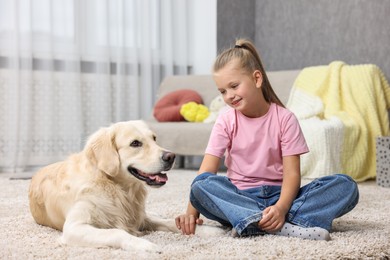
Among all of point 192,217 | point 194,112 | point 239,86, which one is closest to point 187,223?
point 192,217

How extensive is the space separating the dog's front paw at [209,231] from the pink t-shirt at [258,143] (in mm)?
177

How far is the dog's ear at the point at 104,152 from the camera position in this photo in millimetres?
1673

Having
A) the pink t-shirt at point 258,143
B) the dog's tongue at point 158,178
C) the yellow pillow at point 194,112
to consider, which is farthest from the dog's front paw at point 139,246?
the yellow pillow at point 194,112

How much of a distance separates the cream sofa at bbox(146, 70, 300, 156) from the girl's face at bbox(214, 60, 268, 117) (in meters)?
2.11

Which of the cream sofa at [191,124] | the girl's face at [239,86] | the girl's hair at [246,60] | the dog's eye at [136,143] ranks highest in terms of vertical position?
the girl's hair at [246,60]

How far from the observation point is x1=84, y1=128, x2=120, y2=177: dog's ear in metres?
1.67

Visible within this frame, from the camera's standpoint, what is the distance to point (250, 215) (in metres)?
1.63

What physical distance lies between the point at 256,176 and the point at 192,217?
25cm

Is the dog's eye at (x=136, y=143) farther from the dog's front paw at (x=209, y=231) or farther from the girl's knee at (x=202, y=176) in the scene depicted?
the dog's front paw at (x=209, y=231)

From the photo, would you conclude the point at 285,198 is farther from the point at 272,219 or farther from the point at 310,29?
the point at 310,29

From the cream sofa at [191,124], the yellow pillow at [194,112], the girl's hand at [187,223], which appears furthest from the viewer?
the yellow pillow at [194,112]

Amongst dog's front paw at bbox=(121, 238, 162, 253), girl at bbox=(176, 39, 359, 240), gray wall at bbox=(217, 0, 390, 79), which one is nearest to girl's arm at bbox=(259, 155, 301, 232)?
girl at bbox=(176, 39, 359, 240)

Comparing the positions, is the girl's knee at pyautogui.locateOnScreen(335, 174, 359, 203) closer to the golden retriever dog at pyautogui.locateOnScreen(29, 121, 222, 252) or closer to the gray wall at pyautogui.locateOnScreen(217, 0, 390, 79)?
the golden retriever dog at pyautogui.locateOnScreen(29, 121, 222, 252)

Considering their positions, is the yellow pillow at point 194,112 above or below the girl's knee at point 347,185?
below
